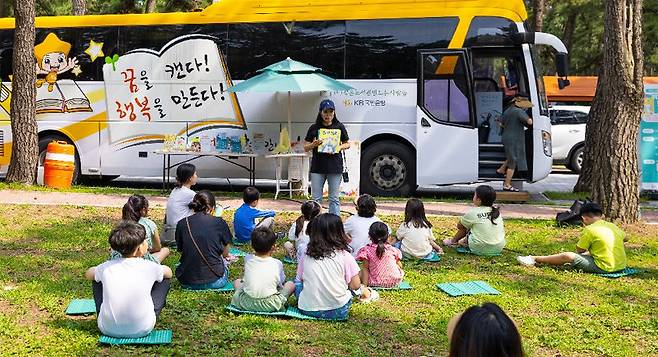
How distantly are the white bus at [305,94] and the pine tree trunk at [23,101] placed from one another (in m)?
0.92

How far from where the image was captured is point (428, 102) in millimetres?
13445

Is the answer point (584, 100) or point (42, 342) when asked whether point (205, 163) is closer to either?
point (42, 342)

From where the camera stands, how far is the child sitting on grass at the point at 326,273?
5.89 meters

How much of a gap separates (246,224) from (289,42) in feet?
19.9

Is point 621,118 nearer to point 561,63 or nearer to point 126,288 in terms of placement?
point 561,63

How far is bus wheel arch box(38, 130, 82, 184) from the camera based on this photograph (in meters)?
15.0

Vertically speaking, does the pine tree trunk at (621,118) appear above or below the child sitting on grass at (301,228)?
above

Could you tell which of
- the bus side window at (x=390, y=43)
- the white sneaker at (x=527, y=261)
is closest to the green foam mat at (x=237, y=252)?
the white sneaker at (x=527, y=261)

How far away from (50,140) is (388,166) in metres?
6.71

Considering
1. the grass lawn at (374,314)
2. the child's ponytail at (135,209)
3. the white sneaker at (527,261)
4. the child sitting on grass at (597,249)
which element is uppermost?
the child's ponytail at (135,209)

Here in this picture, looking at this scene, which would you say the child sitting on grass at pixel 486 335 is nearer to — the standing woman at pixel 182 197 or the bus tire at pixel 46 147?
the standing woman at pixel 182 197

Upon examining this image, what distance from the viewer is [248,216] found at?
8.81m

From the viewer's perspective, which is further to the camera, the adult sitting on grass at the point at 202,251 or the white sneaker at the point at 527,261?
the white sneaker at the point at 527,261

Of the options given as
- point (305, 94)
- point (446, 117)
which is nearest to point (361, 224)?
point (446, 117)
